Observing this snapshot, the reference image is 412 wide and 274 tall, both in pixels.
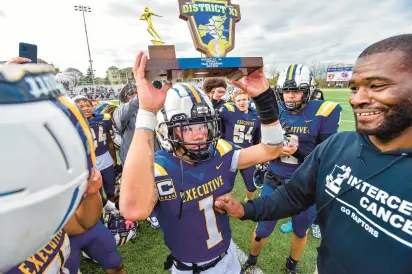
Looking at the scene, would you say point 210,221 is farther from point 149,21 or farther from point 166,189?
point 149,21

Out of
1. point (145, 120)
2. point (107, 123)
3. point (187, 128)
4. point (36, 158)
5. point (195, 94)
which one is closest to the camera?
point (36, 158)

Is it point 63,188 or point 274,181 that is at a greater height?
point 63,188

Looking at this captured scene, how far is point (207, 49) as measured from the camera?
Answer: 89.1 inches

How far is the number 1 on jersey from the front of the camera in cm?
172

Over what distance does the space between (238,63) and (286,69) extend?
78.0 inches

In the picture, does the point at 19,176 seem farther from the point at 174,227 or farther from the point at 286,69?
the point at 286,69

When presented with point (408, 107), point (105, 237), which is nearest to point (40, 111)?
point (408, 107)

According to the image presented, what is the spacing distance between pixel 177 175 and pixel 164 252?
206 centimetres

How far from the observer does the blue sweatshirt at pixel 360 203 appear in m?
1.01

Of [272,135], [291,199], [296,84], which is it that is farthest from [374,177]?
[296,84]

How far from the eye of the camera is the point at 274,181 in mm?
2854

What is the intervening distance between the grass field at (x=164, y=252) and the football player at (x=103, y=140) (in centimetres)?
107

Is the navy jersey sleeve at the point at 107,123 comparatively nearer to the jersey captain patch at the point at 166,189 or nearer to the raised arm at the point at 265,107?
the jersey captain patch at the point at 166,189

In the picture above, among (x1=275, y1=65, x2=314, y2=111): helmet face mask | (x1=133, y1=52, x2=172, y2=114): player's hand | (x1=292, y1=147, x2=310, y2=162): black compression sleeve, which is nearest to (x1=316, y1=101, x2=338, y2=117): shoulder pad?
(x1=275, y1=65, x2=314, y2=111): helmet face mask
